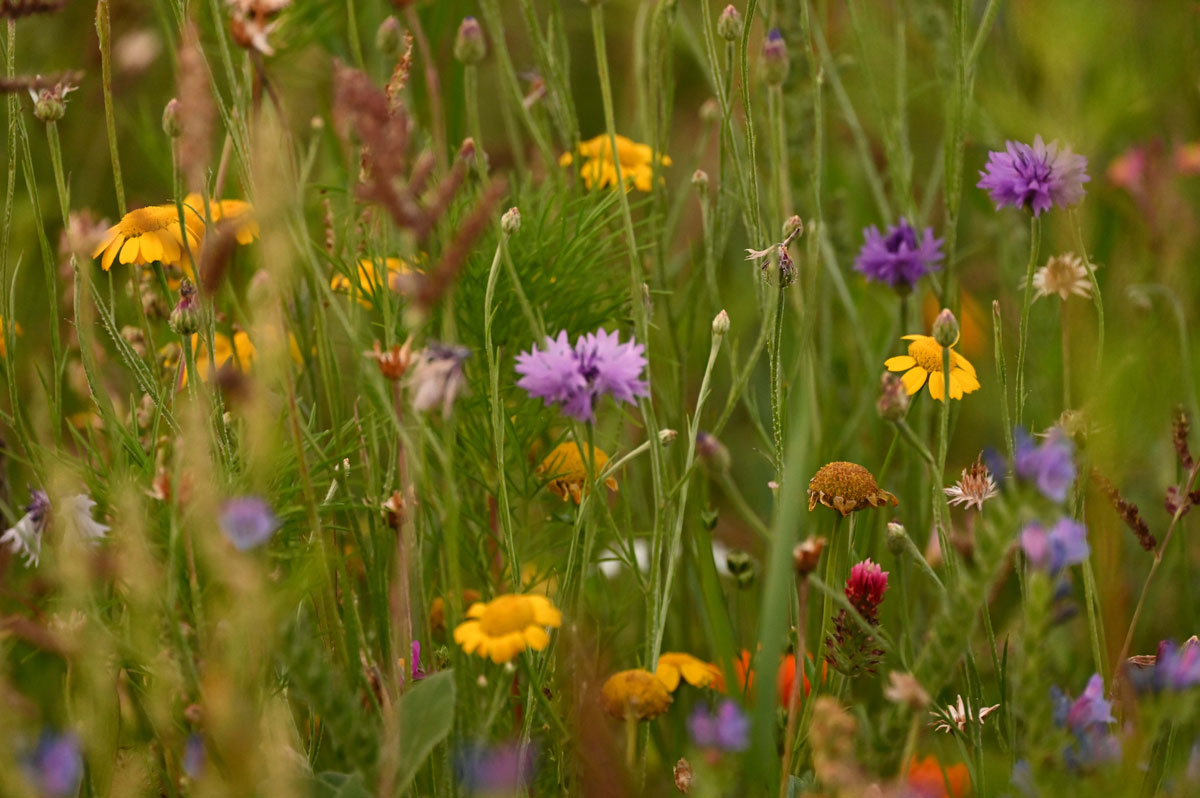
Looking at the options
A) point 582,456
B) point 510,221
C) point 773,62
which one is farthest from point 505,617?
point 773,62

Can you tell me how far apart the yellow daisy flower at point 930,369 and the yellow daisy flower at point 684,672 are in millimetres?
201

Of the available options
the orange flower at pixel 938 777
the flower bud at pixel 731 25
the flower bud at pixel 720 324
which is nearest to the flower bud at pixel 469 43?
the flower bud at pixel 731 25

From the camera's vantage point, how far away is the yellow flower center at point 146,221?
675 millimetres

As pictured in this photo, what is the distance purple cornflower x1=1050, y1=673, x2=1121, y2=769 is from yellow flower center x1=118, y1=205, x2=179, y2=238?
Result: 1.72 feet

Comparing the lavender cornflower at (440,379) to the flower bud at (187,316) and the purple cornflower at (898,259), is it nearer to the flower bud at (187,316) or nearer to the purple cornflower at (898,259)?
the flower bud at (187,316)

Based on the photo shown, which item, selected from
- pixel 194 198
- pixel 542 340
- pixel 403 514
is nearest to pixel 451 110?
pixel 194 198

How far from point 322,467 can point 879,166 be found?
0.95 m

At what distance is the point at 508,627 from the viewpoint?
0.50m

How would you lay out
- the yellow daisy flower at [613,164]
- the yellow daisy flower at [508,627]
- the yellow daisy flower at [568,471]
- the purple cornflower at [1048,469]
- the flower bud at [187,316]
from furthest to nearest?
the yellow daisy flower at [613,164], the yellow daisy flower at [568,471], the flower bud at [187,316], the yellow daisy flower at [508,627], the purple cornflower at [1048,469]

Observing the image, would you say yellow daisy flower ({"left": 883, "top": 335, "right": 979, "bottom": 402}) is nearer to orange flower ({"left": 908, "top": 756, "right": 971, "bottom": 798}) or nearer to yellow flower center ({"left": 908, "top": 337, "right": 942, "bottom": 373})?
yellow flower center ({"left": 908, "top": 337, "right": 942, "bottom": 373})

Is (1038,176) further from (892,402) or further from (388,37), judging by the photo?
(388,37)

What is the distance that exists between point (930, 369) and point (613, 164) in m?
0.30

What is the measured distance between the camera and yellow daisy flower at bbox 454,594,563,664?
18.8 inches

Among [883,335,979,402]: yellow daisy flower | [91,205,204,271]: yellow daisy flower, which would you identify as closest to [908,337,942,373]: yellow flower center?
[883,335,979,402]: yellow daisy flower
